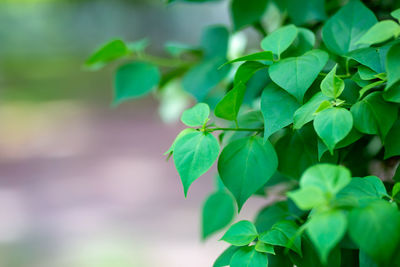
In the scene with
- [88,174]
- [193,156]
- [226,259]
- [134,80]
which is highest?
[88,174]

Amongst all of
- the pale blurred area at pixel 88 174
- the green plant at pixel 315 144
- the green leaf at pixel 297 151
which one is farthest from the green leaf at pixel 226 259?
the pale blurred area at pixel 88 174

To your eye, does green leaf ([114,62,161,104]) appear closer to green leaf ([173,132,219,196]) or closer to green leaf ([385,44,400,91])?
green leaf ([173,132,219,196])

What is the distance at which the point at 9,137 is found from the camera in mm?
4543

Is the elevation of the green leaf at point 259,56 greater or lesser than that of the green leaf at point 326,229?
greater

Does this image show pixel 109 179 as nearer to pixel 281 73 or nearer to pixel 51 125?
pixel 51 125

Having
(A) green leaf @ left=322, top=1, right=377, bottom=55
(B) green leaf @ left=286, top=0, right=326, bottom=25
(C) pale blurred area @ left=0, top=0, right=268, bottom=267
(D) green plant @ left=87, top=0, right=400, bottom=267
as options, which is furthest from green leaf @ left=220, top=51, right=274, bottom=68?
(C) pale blurred area @ left=0, top=0, right=268, bottom=267

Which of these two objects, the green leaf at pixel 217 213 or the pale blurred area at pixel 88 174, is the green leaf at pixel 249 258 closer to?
the green leaf at pixel 217 213

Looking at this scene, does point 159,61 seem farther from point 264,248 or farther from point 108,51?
point 264,248

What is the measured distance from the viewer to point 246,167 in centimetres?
42

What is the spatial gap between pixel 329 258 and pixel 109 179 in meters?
3.15

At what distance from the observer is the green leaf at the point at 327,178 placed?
0.97 ft

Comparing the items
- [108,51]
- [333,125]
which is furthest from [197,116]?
[108,51]

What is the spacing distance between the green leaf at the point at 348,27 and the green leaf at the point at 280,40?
0.06 metres

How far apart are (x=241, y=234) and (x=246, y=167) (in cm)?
6
